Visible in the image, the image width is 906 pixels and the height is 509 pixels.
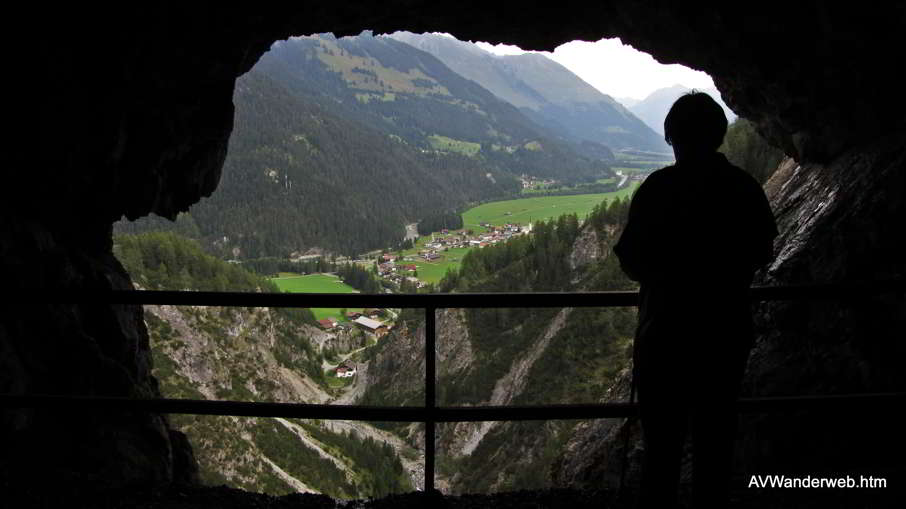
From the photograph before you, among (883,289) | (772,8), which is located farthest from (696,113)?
(772,8)

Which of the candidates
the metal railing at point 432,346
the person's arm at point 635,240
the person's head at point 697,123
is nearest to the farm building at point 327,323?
the metal railing at point 432,346

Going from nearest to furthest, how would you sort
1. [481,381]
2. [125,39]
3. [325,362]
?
[125,39], [481,381], [325,362]

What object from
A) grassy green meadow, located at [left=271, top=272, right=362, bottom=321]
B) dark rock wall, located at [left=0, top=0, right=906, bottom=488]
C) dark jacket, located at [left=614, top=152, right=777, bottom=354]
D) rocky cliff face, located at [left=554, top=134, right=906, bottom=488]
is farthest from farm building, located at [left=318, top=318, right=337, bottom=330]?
dark jacket, located at [left=614, top=152, right=777, bottom=354]

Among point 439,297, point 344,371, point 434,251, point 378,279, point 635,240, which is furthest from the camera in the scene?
point 434,251

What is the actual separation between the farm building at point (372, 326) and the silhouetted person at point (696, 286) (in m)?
125

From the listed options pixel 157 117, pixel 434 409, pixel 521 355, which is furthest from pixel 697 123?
pixel 521 355

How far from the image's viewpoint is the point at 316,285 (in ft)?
469

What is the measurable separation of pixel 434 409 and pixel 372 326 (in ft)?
428

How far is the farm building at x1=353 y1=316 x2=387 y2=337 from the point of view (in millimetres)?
128750

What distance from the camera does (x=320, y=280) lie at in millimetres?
151875

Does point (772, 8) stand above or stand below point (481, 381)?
above

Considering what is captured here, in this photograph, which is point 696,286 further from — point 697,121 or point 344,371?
point 344,371

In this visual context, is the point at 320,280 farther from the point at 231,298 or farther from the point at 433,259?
the point at 231,298

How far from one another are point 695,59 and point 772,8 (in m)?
2.53
